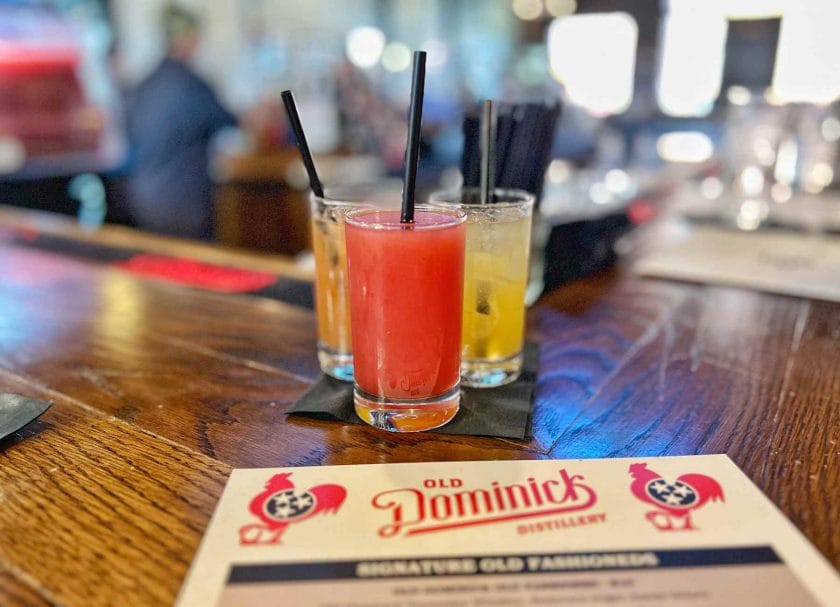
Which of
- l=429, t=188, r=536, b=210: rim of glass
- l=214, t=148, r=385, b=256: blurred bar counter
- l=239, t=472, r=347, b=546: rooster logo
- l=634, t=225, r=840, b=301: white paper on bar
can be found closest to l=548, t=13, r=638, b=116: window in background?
l=214, t=148, r=385, b=256: blurred bar counter

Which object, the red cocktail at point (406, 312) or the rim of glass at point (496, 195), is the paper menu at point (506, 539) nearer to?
the red cocktail at point (406, 312)

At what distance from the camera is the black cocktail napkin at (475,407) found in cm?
79

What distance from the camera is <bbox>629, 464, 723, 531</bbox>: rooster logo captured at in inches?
23.6

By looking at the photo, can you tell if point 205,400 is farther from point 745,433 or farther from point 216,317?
point 745,433

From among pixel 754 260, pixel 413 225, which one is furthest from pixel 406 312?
pixel 754 260

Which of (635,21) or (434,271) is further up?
(635,21)

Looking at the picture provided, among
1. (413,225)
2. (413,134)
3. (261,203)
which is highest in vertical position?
(413,134)

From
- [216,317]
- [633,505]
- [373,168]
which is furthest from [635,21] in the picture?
[633,505]

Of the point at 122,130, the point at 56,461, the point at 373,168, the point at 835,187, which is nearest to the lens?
the point at 56,461

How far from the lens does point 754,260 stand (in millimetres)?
1588

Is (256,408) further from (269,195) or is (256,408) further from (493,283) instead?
(269,195)

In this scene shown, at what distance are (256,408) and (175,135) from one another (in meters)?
3.54

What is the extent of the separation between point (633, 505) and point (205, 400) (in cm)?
57

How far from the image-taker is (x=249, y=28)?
265 inches
